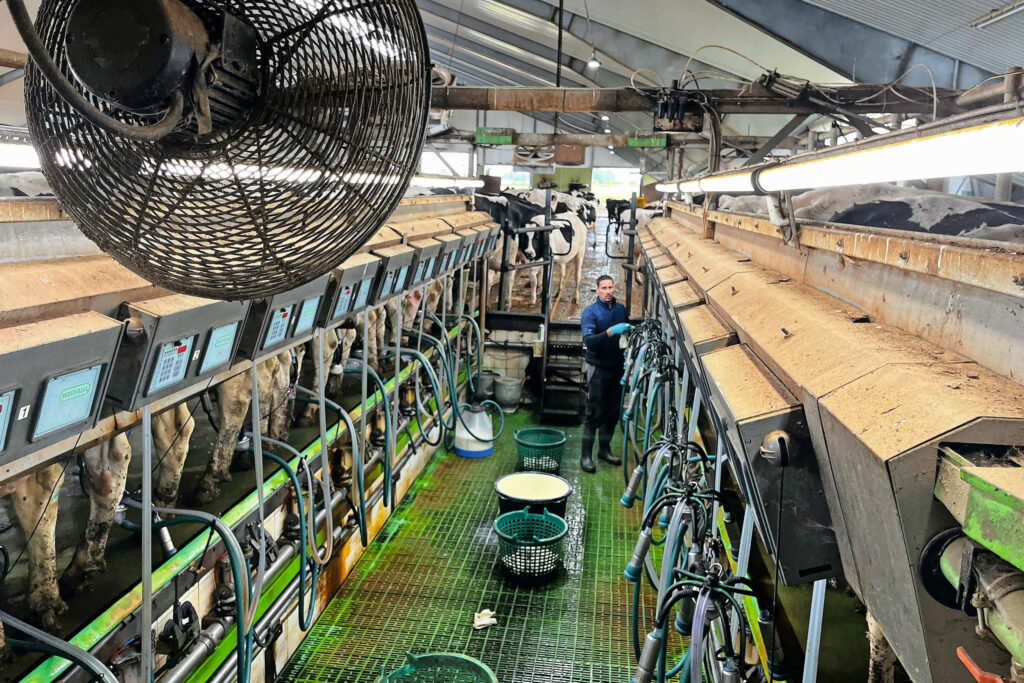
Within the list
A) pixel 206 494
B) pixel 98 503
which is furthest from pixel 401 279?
pixel 98 503

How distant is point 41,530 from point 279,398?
173 cm

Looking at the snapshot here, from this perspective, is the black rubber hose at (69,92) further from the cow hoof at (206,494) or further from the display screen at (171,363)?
the cow hoof at (206,494)

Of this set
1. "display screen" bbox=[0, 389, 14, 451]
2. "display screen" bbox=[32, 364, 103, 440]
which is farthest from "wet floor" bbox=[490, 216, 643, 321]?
"display screen" bbox=[0, 389, 14, 451]

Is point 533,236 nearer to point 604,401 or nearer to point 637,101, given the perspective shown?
point 604,401

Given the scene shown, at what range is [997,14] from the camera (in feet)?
15.6

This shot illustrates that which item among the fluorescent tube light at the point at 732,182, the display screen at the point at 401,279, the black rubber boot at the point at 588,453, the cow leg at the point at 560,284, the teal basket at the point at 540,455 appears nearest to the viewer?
the fluorescent tube light at the point at 732,182

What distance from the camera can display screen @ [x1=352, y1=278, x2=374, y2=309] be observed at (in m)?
3.40

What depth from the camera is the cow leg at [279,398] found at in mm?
3672

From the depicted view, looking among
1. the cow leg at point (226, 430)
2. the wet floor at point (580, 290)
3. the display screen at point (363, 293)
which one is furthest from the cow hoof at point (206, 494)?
the wet floor at point (580, 290)

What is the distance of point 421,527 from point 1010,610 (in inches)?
190

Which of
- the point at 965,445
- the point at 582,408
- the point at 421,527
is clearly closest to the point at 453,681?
the point at 421,527

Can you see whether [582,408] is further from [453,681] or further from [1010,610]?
[1010,610]

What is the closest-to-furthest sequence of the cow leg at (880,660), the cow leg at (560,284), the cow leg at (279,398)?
the cow leg at (880,660)
the cow leg at (279,398)
the cow leg at (560,284)

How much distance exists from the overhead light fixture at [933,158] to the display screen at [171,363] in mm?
1515
